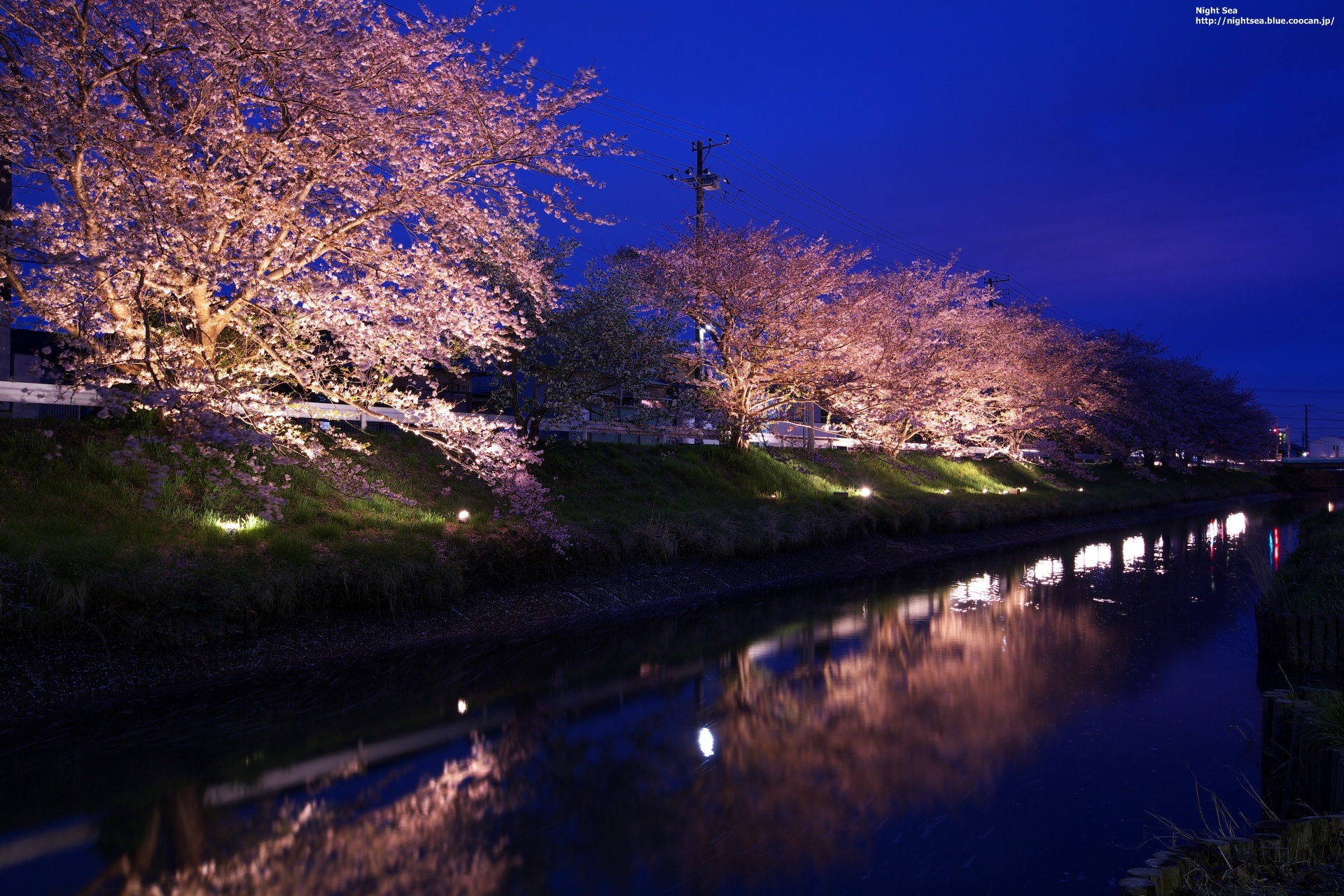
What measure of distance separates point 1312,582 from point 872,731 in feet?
24.2

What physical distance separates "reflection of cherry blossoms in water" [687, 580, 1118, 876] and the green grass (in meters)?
2.24

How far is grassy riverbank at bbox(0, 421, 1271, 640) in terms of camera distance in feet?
31.7

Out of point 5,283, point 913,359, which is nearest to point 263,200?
point 5,283

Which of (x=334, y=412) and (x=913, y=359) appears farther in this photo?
(x=913, y=359)

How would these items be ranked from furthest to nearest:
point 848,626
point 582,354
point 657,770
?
1. point 582,354
2. point 848,626
3. point 657,770

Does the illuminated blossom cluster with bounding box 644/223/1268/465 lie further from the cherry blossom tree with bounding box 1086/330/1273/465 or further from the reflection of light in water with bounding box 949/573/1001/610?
the reflection of light in water with bounding box 949/573/1001/610

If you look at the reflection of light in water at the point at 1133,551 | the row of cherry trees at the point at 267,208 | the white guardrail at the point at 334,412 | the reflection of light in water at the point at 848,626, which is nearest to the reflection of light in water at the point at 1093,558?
the reflection of light in water at the point at 1133,551

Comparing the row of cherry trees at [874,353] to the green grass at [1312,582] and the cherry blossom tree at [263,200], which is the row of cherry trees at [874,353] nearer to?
the cherry blossom tree at [263,200]

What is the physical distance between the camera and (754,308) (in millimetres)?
26469

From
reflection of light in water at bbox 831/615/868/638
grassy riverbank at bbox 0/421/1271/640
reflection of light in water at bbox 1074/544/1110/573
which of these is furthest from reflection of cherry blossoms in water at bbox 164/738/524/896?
reflection of light in water at bbox 1074/544/1110/573

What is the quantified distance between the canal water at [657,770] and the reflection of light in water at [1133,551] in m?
11.1

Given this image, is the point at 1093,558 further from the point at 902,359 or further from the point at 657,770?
the point at 657,770

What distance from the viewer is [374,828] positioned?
6559mm

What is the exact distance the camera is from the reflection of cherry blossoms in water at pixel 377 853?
223 inches
